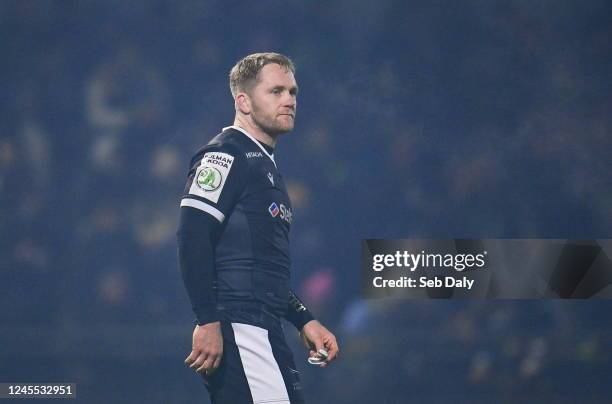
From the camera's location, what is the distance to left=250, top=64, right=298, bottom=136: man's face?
3695mm

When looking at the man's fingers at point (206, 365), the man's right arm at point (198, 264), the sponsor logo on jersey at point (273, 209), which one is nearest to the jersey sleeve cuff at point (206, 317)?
the man's right arm at point (198, 264)

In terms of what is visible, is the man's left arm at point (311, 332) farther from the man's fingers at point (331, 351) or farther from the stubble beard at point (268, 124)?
the stubble beard at point (268, 124)

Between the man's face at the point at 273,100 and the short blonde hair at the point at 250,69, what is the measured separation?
0.02 meters

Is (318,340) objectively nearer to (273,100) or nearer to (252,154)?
(252,154)

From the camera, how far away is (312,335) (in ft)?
12.1

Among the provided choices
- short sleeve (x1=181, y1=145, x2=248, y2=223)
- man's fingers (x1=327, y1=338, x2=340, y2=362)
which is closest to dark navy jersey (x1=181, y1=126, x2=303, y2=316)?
short sleeve (x1=181, y1=145, x2=248, y2=223)

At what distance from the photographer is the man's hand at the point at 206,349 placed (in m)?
3.26

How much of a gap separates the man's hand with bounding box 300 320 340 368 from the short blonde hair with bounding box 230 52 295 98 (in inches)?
37.9

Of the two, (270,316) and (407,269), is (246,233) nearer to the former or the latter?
(270,316)

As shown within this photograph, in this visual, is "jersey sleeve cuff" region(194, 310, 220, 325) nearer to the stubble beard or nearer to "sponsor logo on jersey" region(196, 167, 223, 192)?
"sponsor logo on jersey" region(196, 167, 223, 192)

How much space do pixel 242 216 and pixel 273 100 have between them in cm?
52

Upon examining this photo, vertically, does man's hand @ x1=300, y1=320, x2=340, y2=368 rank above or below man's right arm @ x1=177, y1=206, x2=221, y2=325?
below

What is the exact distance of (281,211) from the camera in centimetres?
359

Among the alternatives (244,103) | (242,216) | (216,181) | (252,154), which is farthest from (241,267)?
(244,103)
